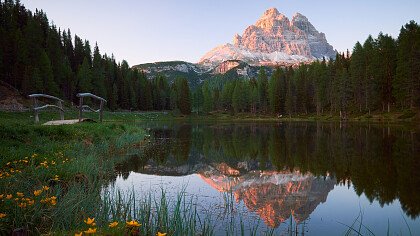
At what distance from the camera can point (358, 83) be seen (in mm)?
73250

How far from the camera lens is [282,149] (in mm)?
24516

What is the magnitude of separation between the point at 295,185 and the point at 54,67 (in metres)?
77.6

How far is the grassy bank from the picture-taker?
573cm

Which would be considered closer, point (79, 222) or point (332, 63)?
point (79, 222)

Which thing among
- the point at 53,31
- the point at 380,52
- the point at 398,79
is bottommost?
the point at 398,79

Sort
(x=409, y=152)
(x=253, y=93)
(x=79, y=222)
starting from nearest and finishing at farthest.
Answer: (x=79, y=222) → (x=409, y=152) → (x=253, y=93)

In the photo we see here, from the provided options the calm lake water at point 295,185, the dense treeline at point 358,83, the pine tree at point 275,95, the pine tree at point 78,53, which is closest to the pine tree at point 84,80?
the pine tree at point 78,53

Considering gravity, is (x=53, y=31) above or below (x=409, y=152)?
above

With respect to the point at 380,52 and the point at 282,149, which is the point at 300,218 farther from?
the point at 380,52

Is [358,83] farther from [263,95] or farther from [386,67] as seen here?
[263,95]

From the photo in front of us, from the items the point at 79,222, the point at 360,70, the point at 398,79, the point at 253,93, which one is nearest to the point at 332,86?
the point at 360,70

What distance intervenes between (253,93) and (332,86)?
35.9 metres

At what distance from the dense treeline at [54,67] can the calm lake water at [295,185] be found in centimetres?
5505

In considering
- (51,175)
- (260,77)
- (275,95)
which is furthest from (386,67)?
(51,175)
